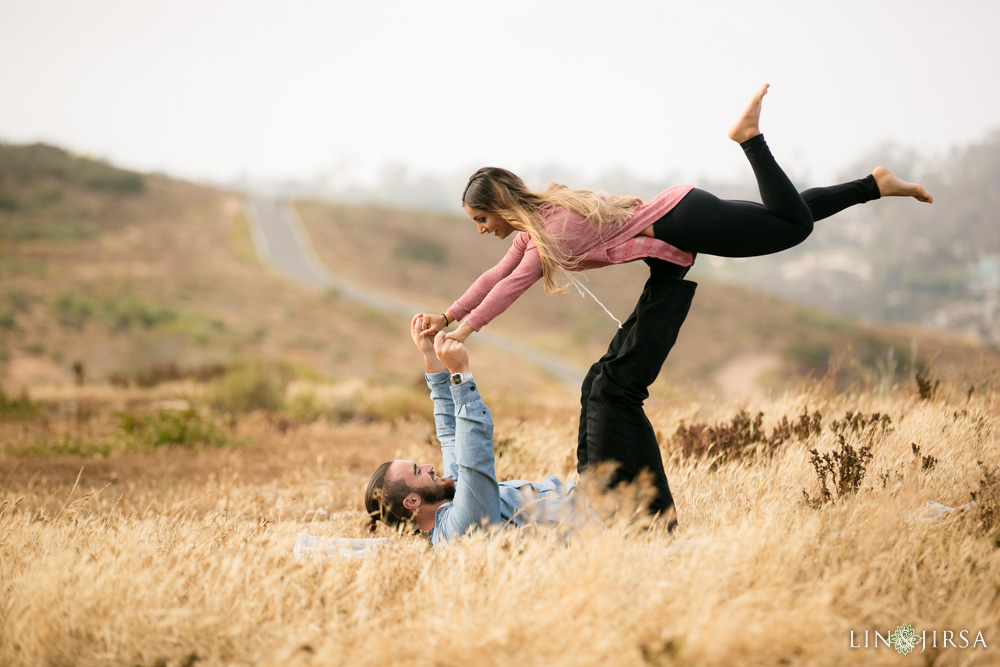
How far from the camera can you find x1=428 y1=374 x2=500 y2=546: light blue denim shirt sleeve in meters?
2.89

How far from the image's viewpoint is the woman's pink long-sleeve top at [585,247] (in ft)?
10.4

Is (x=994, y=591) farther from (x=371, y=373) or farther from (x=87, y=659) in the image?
(x=371, y=373)

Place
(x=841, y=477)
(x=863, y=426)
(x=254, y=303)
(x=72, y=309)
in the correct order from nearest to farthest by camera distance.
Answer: (x=841, y=477), (x=863, y=426), (x=72, y=309), (x=254, y=303)

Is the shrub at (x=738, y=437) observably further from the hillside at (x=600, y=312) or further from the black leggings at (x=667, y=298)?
the hillside at (x=600, y=312)

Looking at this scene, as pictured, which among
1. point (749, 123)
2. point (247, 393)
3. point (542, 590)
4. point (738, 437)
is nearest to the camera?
point (542, 590)

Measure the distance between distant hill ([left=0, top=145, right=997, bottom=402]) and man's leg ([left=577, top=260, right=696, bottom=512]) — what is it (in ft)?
9.69

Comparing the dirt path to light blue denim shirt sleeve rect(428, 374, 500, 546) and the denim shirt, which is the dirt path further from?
light blue denim shirt sleeve rect(428, 374, 500, 546)

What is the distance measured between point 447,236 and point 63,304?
1193 inches

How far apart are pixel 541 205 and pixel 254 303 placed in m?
27.7

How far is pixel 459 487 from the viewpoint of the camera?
2.98 meters

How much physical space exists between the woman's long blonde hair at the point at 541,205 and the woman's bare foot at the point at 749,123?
0.53 metres

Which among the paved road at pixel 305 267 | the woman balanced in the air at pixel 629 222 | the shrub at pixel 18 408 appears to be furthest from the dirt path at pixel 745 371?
the woman balanced in the air at pixel 629 222

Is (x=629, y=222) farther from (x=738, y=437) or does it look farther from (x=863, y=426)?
(x=863, y=426)

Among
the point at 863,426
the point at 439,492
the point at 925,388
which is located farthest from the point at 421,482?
the point at 925,388
